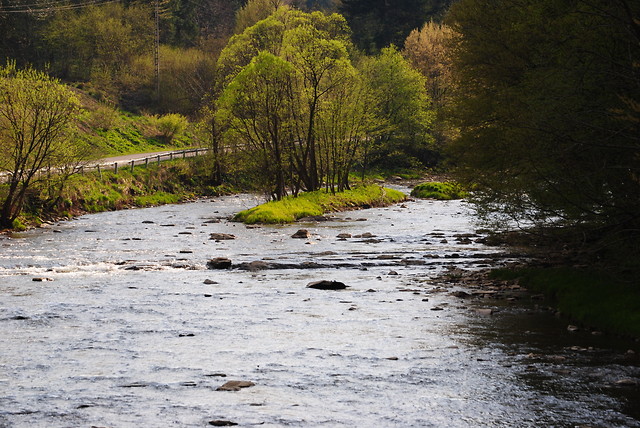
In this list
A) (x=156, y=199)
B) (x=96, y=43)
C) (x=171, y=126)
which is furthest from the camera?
(x=96, y=43)

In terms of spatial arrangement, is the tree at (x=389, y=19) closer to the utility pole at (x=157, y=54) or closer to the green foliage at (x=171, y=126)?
the utility pole at (x=157, y=54)

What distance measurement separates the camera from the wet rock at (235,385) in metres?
16.1

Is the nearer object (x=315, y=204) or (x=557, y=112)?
(x=557, y=112)

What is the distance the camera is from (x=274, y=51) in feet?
222

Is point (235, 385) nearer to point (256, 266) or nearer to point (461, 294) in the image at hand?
point (461, 294)

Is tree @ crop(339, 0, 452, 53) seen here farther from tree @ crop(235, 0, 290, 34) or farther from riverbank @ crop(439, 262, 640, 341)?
riverbank @ crop(439, 262, 640, 341)

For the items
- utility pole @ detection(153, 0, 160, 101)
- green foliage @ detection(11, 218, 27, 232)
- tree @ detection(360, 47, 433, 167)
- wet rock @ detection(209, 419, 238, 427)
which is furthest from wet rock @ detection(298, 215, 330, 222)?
utility pole @ detection(153, 0, 160, 101)

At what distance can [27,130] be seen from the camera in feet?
153

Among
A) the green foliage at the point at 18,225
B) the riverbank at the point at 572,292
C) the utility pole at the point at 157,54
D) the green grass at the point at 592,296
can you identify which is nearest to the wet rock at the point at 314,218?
the green foliage at the point at 18,225

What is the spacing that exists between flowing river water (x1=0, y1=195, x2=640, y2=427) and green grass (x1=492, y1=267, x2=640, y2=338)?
0.78m

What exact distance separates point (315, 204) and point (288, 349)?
40748 millimetres

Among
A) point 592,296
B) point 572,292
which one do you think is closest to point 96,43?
point 572,292

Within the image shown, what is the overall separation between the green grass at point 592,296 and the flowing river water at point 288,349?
30.9 inches

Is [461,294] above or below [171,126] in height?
below
